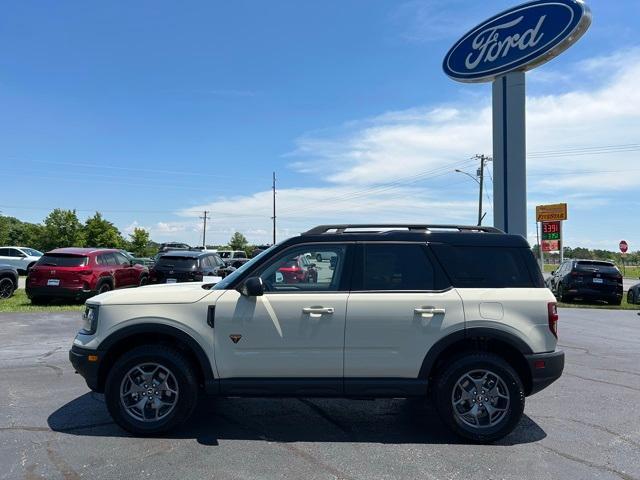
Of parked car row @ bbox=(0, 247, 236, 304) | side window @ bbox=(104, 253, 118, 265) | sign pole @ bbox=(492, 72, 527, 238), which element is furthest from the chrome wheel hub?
side window @ bbox=(104, 253, 118, 265)

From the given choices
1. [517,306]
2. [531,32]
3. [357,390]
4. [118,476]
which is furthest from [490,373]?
[531,32]

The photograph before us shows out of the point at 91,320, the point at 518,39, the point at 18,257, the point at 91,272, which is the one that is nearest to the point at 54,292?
the point at 91,272

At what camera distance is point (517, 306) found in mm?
4730

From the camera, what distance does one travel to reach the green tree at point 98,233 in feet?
223

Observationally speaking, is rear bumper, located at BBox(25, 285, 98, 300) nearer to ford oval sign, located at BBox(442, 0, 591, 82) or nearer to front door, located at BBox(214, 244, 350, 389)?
front door, located at BBox(214, 244, 350, 389)

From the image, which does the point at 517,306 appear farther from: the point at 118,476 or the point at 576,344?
the point at 576,344

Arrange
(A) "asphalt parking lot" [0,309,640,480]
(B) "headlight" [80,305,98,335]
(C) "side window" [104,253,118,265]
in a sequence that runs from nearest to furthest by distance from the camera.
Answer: (A) "asphalt parking lot" [0,309,640,480] < (B) "headlight" [80,305,98,335] < (C) "side window" [104,253,118,265]

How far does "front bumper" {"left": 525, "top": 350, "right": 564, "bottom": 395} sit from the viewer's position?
15.5 ft

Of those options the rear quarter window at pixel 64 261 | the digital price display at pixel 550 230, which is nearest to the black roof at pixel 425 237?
the rear quarter window at pixel 64 261

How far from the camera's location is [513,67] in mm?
13391

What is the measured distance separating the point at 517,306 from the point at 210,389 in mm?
2843

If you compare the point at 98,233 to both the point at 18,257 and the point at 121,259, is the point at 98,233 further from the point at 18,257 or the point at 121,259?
the point at 121,259

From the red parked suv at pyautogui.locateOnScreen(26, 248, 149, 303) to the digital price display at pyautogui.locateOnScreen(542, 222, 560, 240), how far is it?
105 ft

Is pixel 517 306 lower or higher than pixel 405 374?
higher
